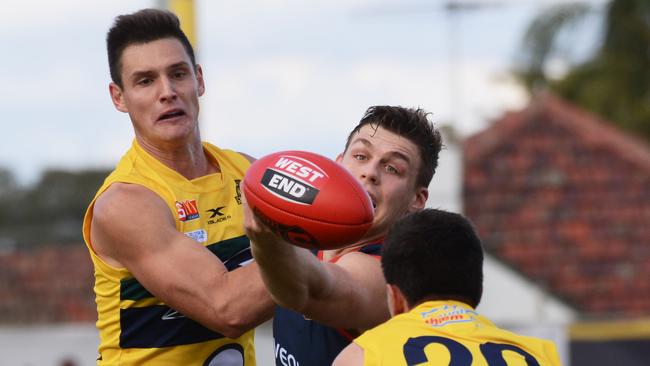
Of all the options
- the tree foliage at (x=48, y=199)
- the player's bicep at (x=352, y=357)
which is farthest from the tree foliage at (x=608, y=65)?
the player's bicep at (x=352, y=357)

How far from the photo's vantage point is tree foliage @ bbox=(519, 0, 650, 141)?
2233 cm

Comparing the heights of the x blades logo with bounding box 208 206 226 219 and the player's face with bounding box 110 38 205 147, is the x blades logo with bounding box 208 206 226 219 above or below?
below

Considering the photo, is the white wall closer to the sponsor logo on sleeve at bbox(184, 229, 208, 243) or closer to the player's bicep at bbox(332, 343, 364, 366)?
the sponsor logo on sleeve at bbox(184, 229, 208, 243)

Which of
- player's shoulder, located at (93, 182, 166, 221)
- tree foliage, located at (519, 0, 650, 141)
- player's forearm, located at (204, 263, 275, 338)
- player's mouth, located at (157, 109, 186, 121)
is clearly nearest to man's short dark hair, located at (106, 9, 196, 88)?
player's mouth, located at (157, 109, 186, 121)

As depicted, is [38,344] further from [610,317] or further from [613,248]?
[613,248]

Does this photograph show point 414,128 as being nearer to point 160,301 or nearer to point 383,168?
point 383,168

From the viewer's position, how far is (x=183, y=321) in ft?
15.7

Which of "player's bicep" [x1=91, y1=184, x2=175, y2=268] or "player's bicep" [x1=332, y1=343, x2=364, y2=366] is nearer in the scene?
"player's bicep" [x1=332, y1=343, x2=364, y2=366]

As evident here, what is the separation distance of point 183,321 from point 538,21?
20618 mm

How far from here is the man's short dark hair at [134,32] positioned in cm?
504

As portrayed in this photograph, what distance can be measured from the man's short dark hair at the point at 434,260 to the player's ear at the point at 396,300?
27 millimetres

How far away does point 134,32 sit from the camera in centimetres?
504

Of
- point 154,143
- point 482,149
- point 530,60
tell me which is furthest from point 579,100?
point 154,143

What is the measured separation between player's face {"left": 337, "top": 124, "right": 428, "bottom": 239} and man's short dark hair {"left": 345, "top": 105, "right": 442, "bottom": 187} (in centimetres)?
3
